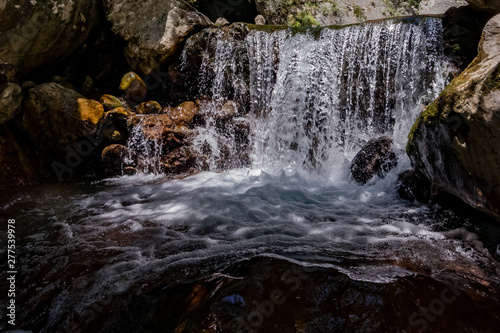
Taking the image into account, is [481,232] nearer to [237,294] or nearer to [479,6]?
[237,294]

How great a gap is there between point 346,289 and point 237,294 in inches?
29.5

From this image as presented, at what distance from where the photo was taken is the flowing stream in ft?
6.15

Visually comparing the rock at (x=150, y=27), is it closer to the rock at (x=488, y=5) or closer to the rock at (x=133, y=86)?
the rock at (x=133, y=86)

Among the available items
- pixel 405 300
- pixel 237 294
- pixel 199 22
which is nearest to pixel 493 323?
pixel 405 300

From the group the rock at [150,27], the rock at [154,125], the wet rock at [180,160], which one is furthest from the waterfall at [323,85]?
the rock at [150,27]

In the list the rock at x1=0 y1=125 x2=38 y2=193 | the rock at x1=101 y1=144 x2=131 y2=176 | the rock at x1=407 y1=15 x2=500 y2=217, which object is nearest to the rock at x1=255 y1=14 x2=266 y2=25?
the rock at x1=101 y1=144 x2=131 y2=176

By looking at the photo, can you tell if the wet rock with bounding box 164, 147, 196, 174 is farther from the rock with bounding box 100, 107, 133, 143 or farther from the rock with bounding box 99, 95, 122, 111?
the rock with bounding box 99, 95, 122, 111

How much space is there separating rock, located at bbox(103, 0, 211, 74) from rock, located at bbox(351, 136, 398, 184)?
6.00 m

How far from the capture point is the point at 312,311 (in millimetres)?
1805

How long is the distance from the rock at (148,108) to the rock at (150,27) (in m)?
1.13

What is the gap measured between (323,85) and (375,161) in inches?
112

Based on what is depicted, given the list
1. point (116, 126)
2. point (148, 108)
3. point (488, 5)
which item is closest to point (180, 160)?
point (116, 126)

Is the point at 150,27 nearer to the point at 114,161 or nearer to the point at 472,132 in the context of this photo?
the point at 114,161

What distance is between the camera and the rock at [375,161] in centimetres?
527
